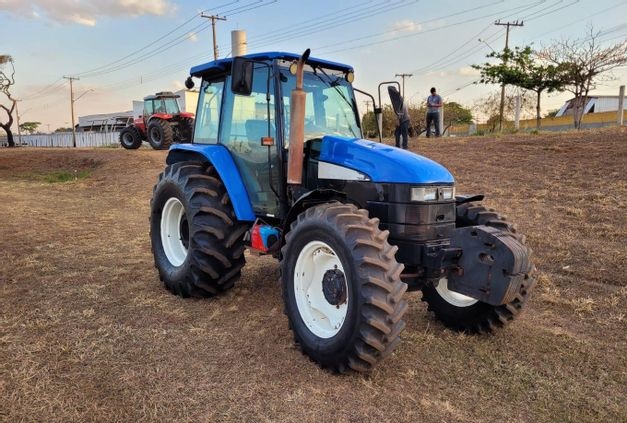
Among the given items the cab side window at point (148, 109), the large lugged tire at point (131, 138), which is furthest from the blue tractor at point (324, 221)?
the large lugged tire at point (131, 138)

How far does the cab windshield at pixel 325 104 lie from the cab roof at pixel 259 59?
72mm

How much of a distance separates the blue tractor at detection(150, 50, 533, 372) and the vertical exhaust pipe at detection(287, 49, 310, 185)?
11 millimetres

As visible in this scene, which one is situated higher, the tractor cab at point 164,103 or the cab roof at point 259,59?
the tractor cab at point 164,103

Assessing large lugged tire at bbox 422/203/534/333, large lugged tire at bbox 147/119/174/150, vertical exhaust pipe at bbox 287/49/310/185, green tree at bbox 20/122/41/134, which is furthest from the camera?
green tree at bbox 20/122/41/134

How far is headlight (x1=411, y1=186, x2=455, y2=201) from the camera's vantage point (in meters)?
3.58

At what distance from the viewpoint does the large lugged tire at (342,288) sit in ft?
10.1

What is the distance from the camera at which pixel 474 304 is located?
13.3ft

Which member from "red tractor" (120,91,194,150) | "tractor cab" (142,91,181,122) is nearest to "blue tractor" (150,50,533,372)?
"red tractor" (120,91,194,150)

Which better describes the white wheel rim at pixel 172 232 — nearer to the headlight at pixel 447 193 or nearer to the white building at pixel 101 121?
the headlight at pixel 447 193

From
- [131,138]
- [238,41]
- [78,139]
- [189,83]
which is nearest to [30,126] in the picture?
[78,139]

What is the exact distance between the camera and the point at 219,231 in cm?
457

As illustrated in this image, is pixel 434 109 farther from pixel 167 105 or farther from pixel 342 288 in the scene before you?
pixel 342 288

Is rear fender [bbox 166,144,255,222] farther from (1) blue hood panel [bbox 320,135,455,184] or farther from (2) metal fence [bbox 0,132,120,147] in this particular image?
(2) metal fence [bbox 0,132,120,147]

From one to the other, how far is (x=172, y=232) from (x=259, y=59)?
2124 mm
